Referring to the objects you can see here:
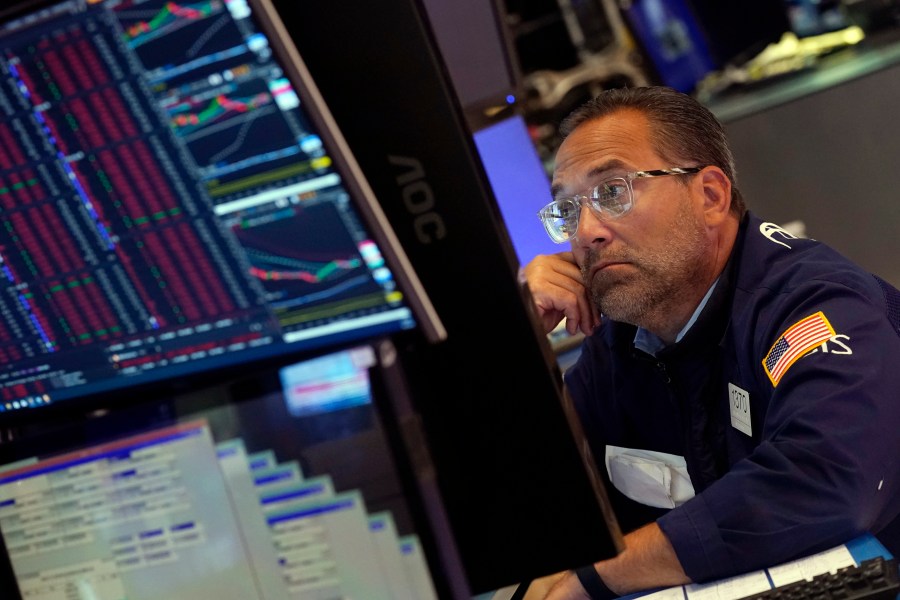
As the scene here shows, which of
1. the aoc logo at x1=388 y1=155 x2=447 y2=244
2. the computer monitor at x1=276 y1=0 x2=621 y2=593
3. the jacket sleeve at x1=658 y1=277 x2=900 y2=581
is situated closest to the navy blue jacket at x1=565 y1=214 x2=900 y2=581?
the jacket sleeve at x1=658 y1=277 x2=900 y2=581

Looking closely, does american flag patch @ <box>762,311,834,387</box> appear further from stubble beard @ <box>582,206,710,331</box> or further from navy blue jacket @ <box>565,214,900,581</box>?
stubble beard @ <box>582,206,710,331</box>

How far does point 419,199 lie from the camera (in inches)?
33.1

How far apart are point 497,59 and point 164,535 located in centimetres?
138

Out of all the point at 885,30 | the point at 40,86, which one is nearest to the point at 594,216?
the point at 40,86

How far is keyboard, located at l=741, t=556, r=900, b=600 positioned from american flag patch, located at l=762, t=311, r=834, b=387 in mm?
267

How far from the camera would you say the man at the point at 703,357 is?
3.73 ft

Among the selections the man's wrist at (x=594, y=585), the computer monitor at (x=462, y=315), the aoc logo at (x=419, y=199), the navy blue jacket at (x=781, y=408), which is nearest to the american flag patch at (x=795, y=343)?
the navy blue jacket at (x=781, y=408)

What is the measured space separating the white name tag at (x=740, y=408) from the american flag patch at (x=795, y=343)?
86 mm

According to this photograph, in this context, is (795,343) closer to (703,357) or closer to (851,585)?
(703,357)

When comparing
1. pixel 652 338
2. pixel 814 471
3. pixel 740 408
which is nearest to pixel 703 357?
pixel 740 408

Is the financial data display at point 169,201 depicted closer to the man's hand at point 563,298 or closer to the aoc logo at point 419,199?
the aoc logo at point 419,199

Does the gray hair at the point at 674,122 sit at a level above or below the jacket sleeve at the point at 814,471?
above

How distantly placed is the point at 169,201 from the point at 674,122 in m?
1.00

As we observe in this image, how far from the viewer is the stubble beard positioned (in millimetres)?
1512
